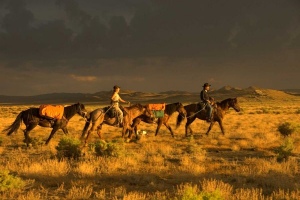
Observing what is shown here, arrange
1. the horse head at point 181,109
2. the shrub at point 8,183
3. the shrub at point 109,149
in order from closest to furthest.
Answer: the shrub at point 8,183 < the shrub at point 109,149 < the horse head at point 181,109

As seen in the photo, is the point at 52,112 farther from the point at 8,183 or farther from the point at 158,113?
the point at 8,183

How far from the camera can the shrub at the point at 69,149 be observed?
42.6 ft

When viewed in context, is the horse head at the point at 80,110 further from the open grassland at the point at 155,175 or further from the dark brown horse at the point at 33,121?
the open grassland at the point at 155,175

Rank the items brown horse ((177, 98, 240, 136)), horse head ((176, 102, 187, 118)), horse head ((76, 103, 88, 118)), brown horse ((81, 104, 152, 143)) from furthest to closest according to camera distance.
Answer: brown horse ((177, 98, 240, 136)) < horse head ((176, 102, 187, 118)) < horse head ((76, 103, 88, 118)) < brown horse ((81, 104, 152, 143))

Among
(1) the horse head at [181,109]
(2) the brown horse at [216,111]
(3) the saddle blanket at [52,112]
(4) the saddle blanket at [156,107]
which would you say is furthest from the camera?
(2) the brown horse at [216,111]

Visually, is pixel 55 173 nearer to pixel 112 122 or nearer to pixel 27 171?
pixel 27 171

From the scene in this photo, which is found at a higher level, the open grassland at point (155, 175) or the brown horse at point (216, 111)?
the brown horse at point (216, 111)

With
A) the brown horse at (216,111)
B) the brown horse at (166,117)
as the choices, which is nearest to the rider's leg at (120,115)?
the brown horse at (166,117)

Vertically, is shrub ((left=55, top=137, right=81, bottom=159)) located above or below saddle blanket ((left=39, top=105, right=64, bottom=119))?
below

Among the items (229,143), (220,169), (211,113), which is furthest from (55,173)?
(211,113)

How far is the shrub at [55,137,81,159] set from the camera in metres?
13.0

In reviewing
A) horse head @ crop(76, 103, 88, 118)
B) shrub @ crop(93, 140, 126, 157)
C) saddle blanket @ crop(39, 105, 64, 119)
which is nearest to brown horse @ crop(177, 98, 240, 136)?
horse head @ crop(76, 103, 88, 118)

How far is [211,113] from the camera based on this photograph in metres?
20.5

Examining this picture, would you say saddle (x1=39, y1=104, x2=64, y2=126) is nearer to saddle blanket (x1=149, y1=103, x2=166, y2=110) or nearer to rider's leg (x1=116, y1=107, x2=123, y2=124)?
rider's leg (x1=116, y1=107, x2=123, y2=124)
